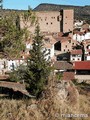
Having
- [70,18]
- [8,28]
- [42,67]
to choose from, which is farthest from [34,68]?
[70,18]

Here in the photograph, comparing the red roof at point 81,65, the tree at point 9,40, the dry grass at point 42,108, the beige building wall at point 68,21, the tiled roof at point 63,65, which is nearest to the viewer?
the dry grass at point 42,108

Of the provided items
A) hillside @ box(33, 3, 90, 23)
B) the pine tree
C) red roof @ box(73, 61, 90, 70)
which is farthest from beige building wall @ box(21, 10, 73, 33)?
hillside @ box(33, 3, 90, 23)

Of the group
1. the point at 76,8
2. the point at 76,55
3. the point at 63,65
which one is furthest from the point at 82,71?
the point at 76,8

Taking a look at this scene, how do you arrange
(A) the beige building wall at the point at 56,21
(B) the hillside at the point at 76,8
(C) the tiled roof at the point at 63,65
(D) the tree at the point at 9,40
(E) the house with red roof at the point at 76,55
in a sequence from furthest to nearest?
(B) the hillside at the point at 76,8, (A) the beige building wall at the point at 56,21, (E) the house with red roof at the point at 76,55, (C) the tiled roof at the point at 63,65, (D) the tree at the point at 9,40

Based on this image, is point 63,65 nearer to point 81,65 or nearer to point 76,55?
point 81,65

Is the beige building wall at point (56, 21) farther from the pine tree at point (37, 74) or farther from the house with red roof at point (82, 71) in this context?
the pine tree at point (37, 74)

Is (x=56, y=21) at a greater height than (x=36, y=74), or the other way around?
(x=36, y=74)

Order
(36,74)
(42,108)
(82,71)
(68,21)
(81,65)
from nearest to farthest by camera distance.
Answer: (42,108) → (36,74) → (82,71) → (81,65) → (68,21)

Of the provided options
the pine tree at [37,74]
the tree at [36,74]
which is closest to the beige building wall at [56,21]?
the tree at [36,74]

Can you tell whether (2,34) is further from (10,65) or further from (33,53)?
(10,65)

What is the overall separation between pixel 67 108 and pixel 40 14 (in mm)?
48713

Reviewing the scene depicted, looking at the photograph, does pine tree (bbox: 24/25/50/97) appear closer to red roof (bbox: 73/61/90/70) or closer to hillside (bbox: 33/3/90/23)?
red roof (bbox: 73/61/90/70)

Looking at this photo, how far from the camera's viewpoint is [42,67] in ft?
31.8

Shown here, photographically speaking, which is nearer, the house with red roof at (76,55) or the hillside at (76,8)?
the house with red roof at (76,55)
